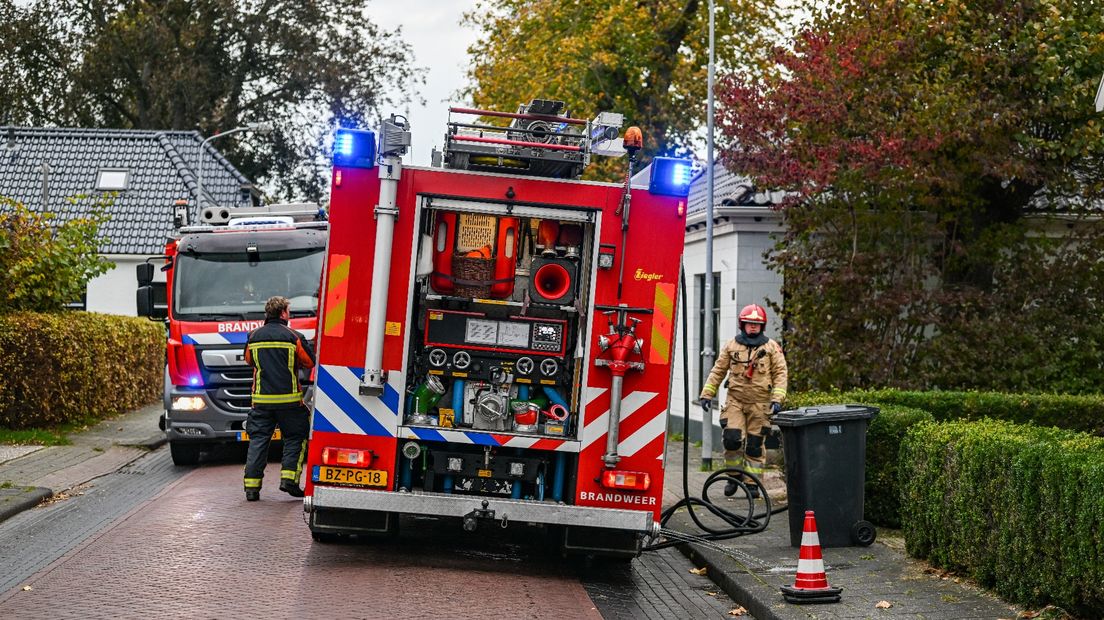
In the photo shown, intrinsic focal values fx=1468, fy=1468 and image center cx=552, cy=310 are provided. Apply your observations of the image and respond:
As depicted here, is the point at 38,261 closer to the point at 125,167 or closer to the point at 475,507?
the point at 475,507

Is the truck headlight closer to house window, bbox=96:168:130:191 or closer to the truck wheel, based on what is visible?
the truck wheel

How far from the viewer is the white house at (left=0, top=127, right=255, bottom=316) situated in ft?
135

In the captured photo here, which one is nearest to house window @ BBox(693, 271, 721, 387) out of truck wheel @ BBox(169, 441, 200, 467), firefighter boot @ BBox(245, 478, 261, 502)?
truck wheel @ BBox(169, 441, 200, 467)

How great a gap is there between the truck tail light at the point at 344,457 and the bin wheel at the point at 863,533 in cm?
378

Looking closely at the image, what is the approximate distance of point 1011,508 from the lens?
28.0 feet

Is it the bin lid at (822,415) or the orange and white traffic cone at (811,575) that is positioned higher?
the bin lid at (822,415)

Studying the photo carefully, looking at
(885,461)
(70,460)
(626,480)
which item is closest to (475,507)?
(626,480)

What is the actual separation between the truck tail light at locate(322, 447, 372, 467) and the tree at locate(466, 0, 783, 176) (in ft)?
83.5

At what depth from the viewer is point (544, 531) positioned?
460 inches

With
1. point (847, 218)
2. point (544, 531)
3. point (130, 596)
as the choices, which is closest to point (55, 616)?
A: point (130, 596)

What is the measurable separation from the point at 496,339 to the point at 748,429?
484 cm

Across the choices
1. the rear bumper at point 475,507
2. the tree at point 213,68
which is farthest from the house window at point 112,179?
the rear bumper at point 475,507

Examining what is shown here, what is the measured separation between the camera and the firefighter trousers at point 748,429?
550 inches

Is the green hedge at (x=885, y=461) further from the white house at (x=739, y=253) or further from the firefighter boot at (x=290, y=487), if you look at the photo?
the white house at (x=739, y=253)
